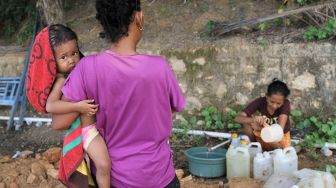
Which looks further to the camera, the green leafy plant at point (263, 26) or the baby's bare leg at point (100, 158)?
the green leafy plant at point (263, 26)

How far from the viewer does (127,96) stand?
5.53 feet

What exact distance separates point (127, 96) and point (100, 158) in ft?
0.96

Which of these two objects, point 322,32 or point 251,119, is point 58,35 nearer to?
point 251,119

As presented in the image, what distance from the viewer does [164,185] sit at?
189 cm

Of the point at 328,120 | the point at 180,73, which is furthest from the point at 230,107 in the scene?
the point at 328,120

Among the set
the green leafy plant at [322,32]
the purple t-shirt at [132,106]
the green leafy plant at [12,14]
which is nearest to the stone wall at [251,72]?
the green leafy plant at [322,32]

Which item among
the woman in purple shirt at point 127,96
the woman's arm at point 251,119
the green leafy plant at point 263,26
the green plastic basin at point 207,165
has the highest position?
the green leafy plant at point 263,26

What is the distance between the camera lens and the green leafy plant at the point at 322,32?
204 inches

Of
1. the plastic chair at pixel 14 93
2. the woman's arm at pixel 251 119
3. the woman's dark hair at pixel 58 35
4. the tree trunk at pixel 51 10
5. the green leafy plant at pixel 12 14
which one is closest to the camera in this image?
the woman's dark hair at pixel 58 35

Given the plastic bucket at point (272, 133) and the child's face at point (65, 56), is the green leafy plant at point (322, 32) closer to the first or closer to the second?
the plastic bucket at point (272, 133)

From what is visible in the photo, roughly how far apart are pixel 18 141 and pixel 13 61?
4.62ft

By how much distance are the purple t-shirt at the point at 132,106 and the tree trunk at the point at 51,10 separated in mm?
5257

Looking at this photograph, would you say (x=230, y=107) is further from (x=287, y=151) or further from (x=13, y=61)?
(x=13, y=61)

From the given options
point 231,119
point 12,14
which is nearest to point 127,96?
point 231,119
